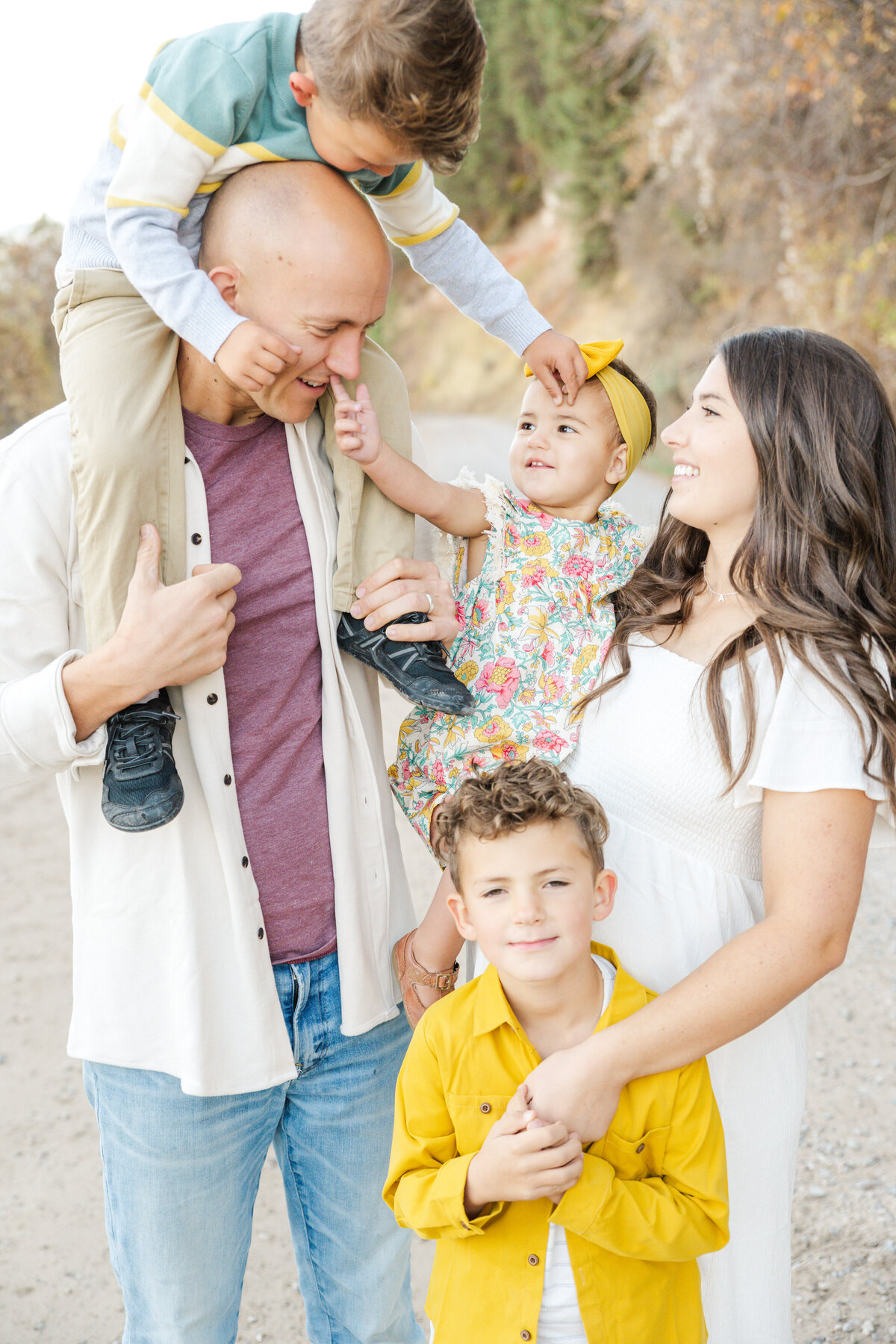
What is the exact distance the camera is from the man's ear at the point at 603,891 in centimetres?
166

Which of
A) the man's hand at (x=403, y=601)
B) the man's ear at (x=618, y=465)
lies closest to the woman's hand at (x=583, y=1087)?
the man's hand at (x=403, y=601)

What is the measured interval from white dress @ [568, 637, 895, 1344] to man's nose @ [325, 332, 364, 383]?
705mm

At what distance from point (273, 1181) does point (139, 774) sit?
249 cm

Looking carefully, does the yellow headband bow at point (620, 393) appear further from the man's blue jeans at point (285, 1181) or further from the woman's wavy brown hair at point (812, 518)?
the man's blue jeans at point (285, 1181)

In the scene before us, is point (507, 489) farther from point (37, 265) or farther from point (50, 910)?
point (37, 265)

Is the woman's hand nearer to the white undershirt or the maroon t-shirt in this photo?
the white undershirt

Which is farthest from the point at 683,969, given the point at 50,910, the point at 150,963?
the point at 50,910

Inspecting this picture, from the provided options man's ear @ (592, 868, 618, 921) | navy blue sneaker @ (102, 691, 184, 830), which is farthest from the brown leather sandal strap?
navy blue sneaker @ (102, 691, 184, 830)

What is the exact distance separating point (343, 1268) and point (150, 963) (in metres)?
0.79

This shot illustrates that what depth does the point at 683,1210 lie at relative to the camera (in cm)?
153

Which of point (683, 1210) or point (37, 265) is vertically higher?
point (37, 265)

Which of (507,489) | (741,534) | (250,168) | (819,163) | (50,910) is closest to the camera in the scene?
(250,168)

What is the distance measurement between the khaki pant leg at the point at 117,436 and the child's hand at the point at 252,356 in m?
0.13

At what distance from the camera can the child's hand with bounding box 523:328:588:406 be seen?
2.16 m
